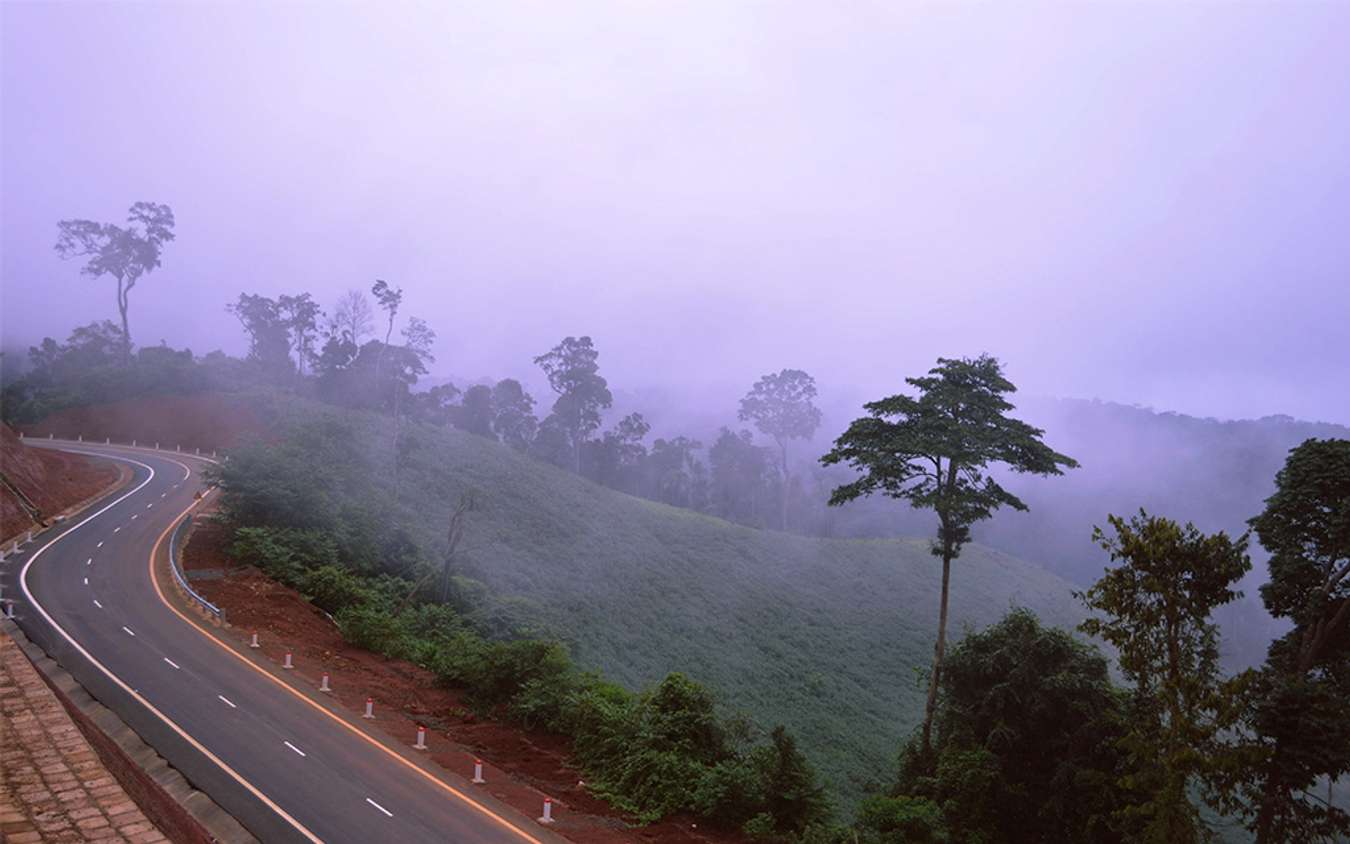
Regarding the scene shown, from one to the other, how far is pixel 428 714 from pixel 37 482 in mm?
35357

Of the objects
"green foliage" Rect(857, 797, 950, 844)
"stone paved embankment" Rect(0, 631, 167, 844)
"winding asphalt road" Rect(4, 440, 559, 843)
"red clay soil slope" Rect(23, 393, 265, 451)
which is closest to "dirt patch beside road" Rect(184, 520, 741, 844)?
"winding asphalt road" Rect(4, 440, 559, 843)

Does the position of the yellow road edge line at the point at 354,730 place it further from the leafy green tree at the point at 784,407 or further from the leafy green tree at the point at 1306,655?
the leafy green tree at the point at 784,407

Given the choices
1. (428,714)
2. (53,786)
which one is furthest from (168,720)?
(53,786)

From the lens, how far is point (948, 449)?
2156 centimetres

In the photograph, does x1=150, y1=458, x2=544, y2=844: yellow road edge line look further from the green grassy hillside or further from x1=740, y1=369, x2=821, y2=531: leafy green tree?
x1=740, y1=369, x2=821, y2=531: leafy green tree

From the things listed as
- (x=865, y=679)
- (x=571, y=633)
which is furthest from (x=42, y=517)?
Answer: (x=865, y=679)

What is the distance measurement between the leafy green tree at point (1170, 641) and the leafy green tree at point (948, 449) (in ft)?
20.2

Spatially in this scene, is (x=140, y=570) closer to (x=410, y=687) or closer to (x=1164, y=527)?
(x=410, y=687)

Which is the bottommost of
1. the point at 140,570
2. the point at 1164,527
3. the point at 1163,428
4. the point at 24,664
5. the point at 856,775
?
the point at 856,775

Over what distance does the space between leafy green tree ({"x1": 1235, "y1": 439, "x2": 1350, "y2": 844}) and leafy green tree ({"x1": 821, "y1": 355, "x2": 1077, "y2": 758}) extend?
201 inches

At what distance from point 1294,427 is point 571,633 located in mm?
207373

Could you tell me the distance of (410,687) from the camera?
73.4 ft

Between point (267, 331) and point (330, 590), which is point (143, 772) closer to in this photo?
point (330, 590)

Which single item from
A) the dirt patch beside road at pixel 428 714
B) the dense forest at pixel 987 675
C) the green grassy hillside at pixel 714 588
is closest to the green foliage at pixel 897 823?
the dense forest at pixel 987 675
